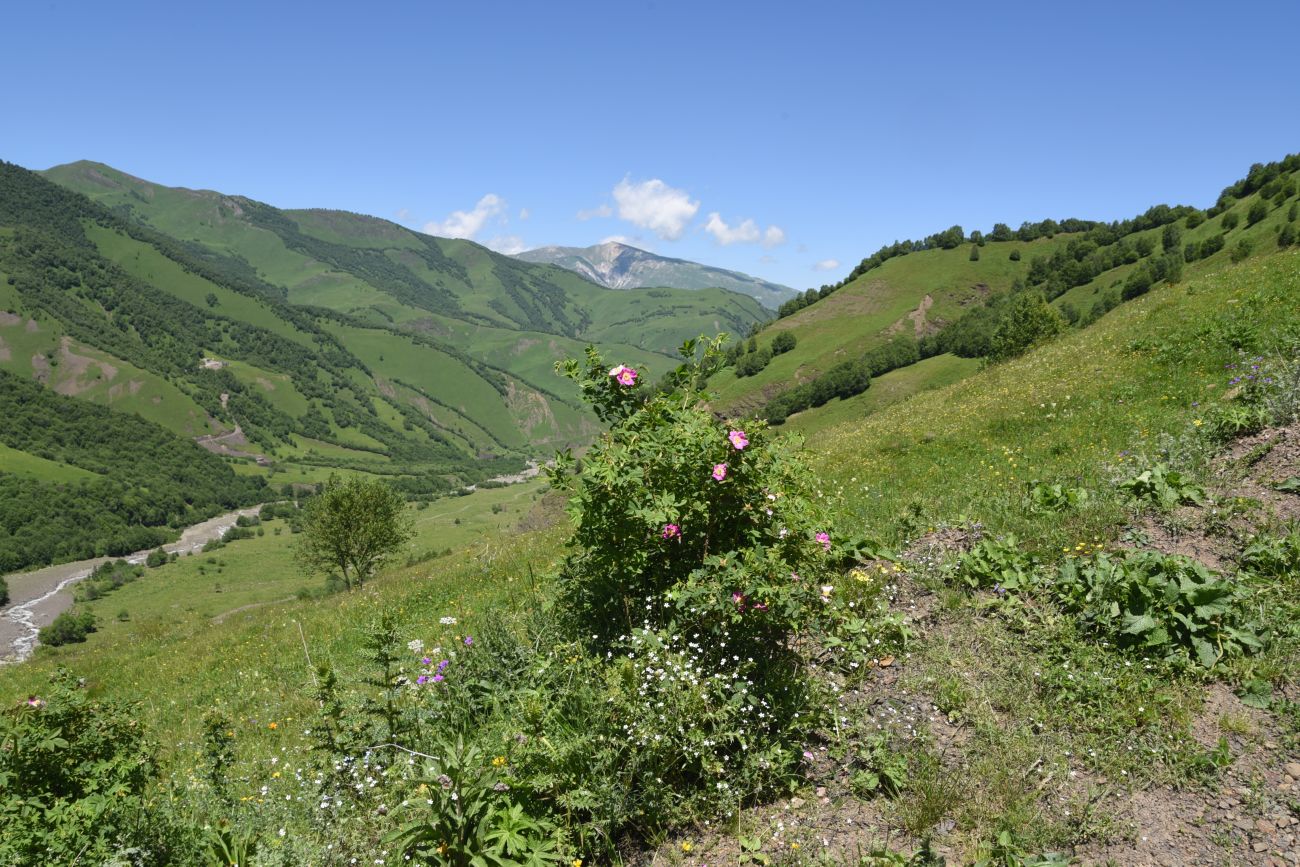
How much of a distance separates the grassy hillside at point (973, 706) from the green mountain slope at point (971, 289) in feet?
242

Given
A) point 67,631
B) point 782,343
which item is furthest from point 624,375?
point 782,343

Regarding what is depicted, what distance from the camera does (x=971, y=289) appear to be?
172000mm

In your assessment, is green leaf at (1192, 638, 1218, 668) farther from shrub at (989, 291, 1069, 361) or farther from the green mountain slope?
the green mountain slope

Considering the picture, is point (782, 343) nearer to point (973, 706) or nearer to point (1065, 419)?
point (1065, 419)

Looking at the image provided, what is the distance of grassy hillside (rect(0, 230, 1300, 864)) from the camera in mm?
5023

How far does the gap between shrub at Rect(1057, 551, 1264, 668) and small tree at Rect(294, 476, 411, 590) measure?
45.7 m

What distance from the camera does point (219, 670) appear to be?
1384 cm

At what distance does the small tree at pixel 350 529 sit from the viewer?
45656mm

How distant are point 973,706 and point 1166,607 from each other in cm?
226

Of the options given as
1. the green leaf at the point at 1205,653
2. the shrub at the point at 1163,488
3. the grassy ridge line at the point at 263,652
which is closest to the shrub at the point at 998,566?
the green leaf at the point at 1205,653

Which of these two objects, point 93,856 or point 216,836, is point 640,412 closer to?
point 216,836

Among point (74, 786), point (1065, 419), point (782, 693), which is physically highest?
point (1065, 419)

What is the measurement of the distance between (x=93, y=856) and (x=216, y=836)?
2.35 feet

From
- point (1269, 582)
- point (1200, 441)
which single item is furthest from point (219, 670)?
point (1200, 441)
